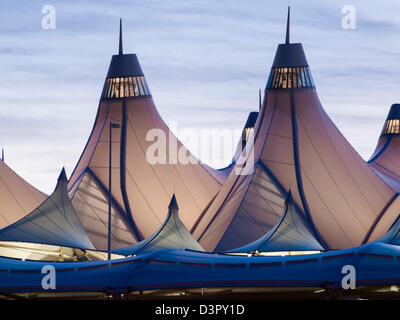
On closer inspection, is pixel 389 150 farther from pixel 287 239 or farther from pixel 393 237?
pixel 393 237

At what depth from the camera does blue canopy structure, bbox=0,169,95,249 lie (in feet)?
178

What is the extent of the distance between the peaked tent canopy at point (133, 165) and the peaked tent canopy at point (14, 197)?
2.29 metres

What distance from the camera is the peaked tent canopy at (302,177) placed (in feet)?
204

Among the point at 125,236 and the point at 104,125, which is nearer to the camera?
the point at 125,236

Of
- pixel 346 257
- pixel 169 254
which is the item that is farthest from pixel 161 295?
pixel 346 257

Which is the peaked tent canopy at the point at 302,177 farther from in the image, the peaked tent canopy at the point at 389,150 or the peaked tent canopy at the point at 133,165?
the peaked tent canopy at the point at 389,150

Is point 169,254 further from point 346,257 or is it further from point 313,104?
point 313,104

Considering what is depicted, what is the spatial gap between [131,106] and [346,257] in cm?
2640

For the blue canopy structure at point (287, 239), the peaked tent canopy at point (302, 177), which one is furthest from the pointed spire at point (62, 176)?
the peaked tent canopy at point (302, 177)

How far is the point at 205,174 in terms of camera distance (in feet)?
231

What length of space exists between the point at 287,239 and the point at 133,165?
15.2m

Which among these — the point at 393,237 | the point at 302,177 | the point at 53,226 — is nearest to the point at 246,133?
the point at 302,177
